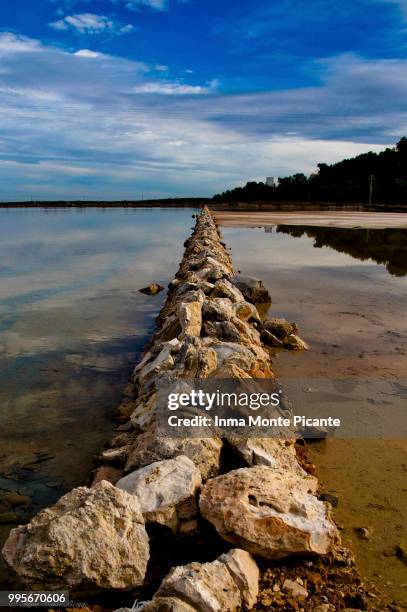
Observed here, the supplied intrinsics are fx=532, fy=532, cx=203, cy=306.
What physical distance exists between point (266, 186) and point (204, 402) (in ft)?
327

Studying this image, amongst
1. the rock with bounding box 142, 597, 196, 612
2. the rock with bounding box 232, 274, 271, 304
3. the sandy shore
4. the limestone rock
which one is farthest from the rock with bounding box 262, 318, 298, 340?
the sandy shore

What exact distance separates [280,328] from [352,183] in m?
80.2

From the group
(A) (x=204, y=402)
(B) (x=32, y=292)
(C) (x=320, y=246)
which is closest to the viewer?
(A) (x=204, y=402)

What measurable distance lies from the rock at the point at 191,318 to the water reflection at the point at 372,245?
9.95 meters

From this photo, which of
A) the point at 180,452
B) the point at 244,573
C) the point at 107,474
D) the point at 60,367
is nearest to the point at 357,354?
the point at 60,367

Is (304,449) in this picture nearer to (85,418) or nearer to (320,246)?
(85,418)

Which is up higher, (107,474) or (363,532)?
(107,474)

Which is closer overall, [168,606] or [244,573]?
[168,606]

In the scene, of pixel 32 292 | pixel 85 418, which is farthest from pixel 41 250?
pixel 85 418

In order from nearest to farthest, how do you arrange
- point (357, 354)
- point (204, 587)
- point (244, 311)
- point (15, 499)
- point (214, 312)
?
point (204, 587)
point (15, 499)
point (214, 312)
point (357, 354)
point (244, 311)

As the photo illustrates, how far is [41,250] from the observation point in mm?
24625

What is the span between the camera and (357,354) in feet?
23.3

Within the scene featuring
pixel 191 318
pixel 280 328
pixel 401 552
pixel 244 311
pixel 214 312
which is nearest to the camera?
pixel 401 552

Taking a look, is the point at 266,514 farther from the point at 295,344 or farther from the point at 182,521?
the point at 295,344
